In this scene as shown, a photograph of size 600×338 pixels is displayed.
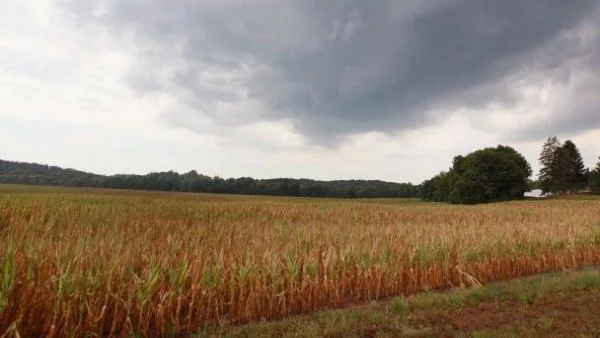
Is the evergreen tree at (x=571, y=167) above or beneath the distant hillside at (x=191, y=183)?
above

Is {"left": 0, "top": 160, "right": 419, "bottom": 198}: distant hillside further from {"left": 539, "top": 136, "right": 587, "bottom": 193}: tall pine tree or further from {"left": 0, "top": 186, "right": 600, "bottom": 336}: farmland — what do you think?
{"left": 0, "top": 186, "right": 600, "bottom": 336}: farmland

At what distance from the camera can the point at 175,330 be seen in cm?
603

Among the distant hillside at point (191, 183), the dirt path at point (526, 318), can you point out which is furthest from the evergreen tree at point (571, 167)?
the dirt path at point (526, 318)

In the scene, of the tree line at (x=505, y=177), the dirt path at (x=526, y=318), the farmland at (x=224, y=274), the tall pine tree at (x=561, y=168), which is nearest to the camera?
the farmland at (x=224, y=274)

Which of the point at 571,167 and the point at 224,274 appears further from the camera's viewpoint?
the point at 571,167

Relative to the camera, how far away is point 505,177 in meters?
78.8

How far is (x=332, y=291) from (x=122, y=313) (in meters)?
3.97

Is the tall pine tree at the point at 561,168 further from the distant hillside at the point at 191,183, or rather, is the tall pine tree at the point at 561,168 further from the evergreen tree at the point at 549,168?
Result: the distant hillside at the point at 191,183

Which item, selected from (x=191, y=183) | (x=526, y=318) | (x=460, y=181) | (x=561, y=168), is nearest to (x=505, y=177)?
(x=460, y=181)

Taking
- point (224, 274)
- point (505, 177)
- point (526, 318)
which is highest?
point (505, 177)

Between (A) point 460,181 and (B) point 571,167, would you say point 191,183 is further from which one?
(B) point 571,167

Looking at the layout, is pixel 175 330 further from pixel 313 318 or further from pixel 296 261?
pixel 296 261

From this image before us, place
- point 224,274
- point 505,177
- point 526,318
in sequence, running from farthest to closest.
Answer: point 505,177 → point 224,274 → point 526,318

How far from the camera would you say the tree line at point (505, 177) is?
79.0m
